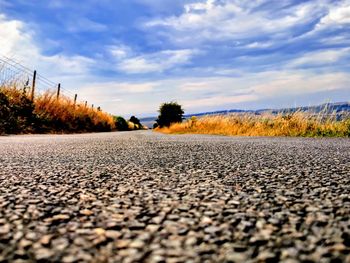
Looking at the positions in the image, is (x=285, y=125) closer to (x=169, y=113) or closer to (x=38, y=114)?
(x=38, y=114)

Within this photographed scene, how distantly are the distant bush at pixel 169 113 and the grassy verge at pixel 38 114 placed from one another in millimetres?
14386

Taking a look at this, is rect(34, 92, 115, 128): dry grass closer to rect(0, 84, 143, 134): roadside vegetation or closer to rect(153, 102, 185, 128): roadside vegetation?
rect(0, 84, 143, 134): roadside vegetation

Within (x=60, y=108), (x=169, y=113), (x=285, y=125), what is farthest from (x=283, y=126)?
(x=169, y=113)

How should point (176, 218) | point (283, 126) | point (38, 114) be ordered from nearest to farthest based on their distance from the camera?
point (176, 218)
point (283, 126)
point (38, 114)

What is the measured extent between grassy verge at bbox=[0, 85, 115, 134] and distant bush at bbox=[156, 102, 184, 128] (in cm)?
1439

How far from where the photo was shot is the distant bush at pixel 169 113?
117 ft

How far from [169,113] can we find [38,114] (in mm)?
21193

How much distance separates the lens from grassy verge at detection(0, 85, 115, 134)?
12.9m

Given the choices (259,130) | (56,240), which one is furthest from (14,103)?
(56,240)

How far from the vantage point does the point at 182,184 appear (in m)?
1.95

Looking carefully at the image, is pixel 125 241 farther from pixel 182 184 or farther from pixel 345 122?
pixel 345 122

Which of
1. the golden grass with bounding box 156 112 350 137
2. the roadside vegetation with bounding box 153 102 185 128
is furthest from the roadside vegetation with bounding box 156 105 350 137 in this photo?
the roadside vegetation with bounding box 153 102 185 128

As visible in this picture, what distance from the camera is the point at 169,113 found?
35719mm

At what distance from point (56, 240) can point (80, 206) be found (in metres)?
0.40
